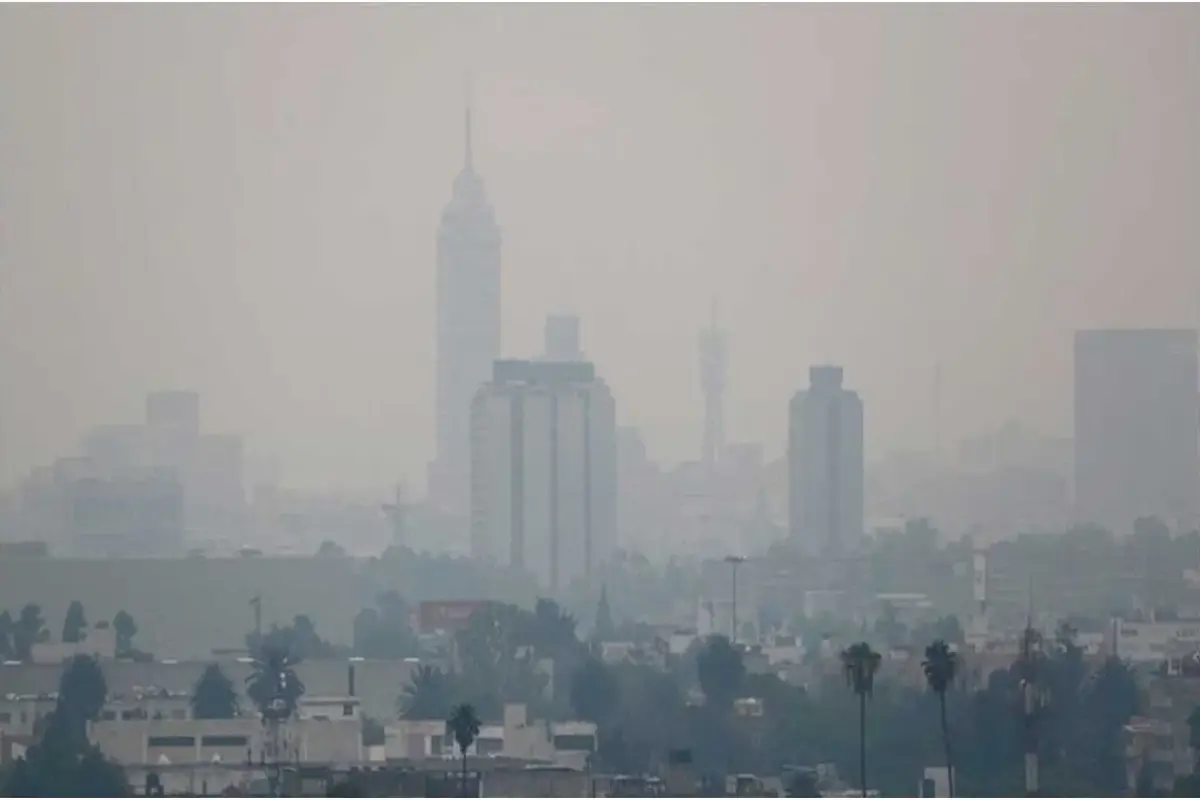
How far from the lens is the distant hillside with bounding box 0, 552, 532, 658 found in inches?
1164

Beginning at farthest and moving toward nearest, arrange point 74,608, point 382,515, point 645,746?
point 382,515, point 74,608, point 645,746

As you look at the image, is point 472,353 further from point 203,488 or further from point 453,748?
point 453,748

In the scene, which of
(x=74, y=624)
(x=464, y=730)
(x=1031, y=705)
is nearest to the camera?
(x=464, y=730)

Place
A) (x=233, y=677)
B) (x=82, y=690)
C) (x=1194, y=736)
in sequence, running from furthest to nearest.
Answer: (x=233, y=677) < (x=82, y=690) < (x=1194, y=736)

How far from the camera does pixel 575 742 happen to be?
16469mm

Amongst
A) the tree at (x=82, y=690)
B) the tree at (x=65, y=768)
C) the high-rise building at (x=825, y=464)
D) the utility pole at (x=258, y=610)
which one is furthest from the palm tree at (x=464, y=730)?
the high-rise building at (x=825, y=464)

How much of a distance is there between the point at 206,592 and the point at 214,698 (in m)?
12.3

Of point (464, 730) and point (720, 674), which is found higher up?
point (720, 674)

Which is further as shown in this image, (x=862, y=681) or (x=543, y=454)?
(x=543, y=454)

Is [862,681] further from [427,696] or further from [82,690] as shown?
[82,690]

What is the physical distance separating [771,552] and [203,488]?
8.08 m

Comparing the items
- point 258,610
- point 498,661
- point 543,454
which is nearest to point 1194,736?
point 498,661

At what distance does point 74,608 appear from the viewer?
2747 centimetres

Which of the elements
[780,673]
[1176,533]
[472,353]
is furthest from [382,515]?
[780,673]
